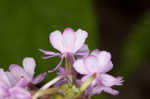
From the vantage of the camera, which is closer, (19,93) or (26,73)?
(19,93)

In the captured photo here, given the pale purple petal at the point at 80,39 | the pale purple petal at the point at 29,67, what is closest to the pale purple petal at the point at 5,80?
the pale purple petal at the point at 29,67

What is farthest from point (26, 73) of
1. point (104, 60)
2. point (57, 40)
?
point (104, 60)

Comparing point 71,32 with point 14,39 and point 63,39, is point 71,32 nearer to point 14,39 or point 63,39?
point 63,39

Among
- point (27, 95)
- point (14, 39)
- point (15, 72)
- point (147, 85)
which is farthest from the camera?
point (147, 85)

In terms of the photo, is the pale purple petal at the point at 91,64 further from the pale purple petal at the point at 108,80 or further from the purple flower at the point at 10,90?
the purple flower at the point at 10,90

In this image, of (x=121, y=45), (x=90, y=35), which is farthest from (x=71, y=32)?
(x=121, y=45)

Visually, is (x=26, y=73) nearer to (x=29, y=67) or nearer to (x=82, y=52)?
(x=29, y=67)

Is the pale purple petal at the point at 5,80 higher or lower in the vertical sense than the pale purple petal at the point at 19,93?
higher
